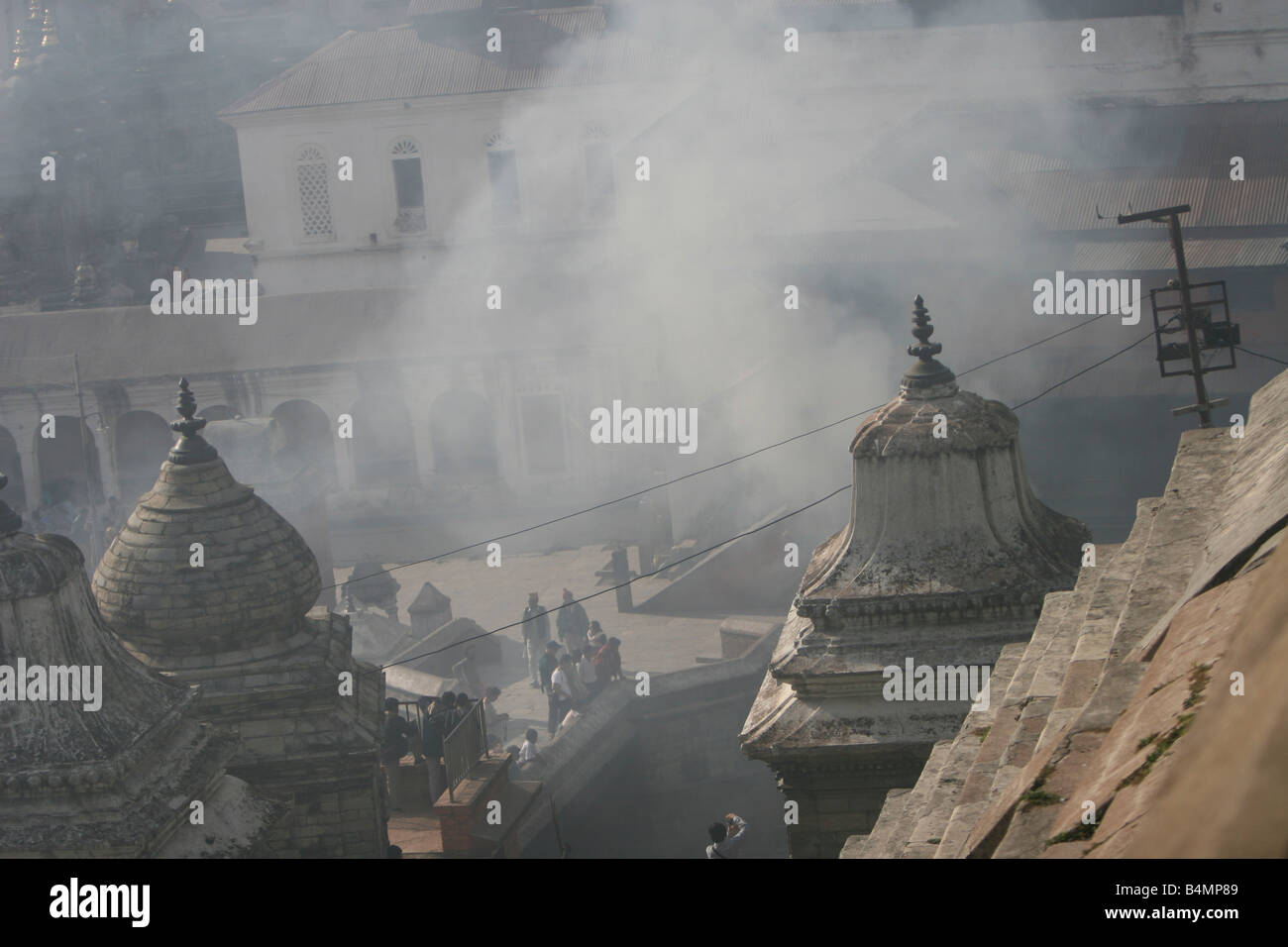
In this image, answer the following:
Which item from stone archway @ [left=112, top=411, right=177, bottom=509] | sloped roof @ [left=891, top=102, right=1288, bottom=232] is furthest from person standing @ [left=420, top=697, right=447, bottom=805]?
stone archway @ [left=112, top=411, right=177, bottom=509]

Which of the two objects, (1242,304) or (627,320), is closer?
(1242,304)

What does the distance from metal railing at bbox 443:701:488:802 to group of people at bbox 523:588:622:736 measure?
4523 millimetres

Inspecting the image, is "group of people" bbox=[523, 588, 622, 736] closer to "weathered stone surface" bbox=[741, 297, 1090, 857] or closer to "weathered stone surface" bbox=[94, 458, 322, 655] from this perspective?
"weathered stone surface" bbox=[94, 458, 322, 655]

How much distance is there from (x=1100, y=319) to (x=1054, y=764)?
23355 mm

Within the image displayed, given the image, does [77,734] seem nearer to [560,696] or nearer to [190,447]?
[190,447]

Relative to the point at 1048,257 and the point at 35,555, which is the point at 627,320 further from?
the point at 35,555

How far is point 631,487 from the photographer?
101ft

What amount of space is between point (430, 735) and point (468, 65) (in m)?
29.2

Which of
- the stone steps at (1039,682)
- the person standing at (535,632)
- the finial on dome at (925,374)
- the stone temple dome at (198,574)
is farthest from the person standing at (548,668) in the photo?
the stone steps at (1039,682)

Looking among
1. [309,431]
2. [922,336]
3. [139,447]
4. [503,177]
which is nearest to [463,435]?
[309,431]

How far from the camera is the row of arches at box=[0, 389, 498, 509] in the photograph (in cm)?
3183

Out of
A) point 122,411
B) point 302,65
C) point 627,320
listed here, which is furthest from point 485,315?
point 302,65

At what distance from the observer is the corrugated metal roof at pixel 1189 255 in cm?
2673

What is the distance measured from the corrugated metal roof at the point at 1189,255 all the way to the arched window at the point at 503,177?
1578 centimetres
